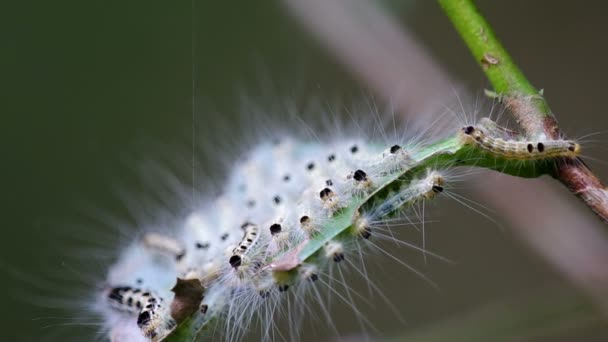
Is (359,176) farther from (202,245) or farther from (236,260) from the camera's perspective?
(202,245)

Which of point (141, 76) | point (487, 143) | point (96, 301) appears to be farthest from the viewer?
point (141, 76)

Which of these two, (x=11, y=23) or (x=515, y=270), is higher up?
(x=11, y=23)

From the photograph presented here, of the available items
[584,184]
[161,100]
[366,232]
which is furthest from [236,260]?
[161,100]

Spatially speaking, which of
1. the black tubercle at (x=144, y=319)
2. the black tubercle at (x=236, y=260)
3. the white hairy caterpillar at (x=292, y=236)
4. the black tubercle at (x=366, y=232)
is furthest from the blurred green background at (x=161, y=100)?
the black tubercle at (x=366, y=232)

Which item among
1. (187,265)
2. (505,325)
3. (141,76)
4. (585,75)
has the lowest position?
(505,325)

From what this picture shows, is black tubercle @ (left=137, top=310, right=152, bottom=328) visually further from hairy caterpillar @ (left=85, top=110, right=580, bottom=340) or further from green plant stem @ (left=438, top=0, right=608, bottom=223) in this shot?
green plant stem @ (left=438, top=0, right=608, bottom=223)

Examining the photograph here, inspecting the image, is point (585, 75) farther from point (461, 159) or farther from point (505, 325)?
point (461, 159)

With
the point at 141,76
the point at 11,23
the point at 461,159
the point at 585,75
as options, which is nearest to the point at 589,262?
the point at 461,159
